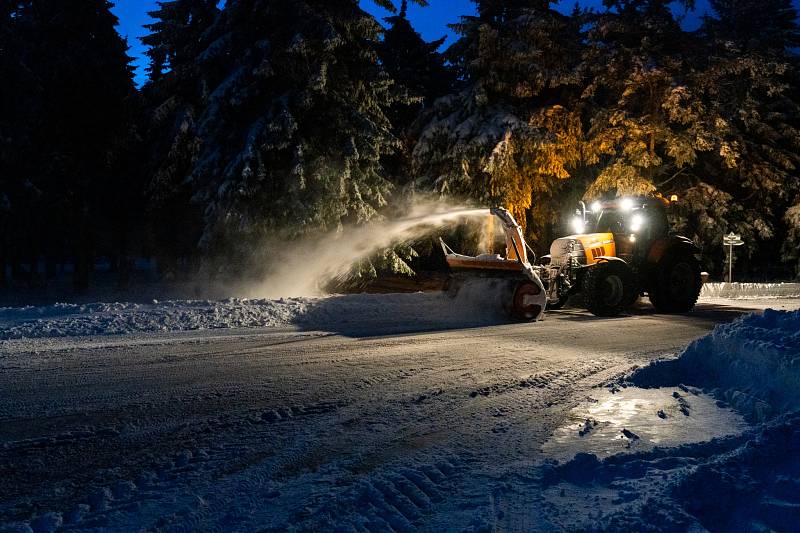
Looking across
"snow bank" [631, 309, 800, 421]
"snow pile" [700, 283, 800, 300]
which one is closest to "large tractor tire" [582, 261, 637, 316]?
"snow bank" [631, 309, 800, 421]

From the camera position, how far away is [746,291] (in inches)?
911

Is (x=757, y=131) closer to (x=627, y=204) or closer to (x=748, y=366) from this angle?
(x=627, y=204)

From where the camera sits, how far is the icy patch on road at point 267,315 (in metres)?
9.52

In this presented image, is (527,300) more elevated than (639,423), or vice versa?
(527,300)

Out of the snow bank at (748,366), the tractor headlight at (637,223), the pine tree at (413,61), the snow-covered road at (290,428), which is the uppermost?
the pine tree at (413,61)

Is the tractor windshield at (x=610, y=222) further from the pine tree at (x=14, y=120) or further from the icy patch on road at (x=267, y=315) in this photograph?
the pine tree at (x=14, y=120)

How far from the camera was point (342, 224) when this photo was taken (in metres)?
16.8

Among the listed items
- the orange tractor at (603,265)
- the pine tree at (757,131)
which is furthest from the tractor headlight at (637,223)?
the pine tree at (757,131)

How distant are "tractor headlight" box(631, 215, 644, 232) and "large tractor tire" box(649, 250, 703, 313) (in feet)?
2.82

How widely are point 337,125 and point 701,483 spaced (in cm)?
1467

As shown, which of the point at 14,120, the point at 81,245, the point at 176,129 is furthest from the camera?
the point at 81,245

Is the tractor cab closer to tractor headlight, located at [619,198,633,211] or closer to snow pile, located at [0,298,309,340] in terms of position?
tractor headlight, located at [619,198,633,211]

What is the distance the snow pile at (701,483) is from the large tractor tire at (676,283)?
28.2 ft

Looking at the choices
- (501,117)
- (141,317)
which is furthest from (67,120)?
(501,117)
